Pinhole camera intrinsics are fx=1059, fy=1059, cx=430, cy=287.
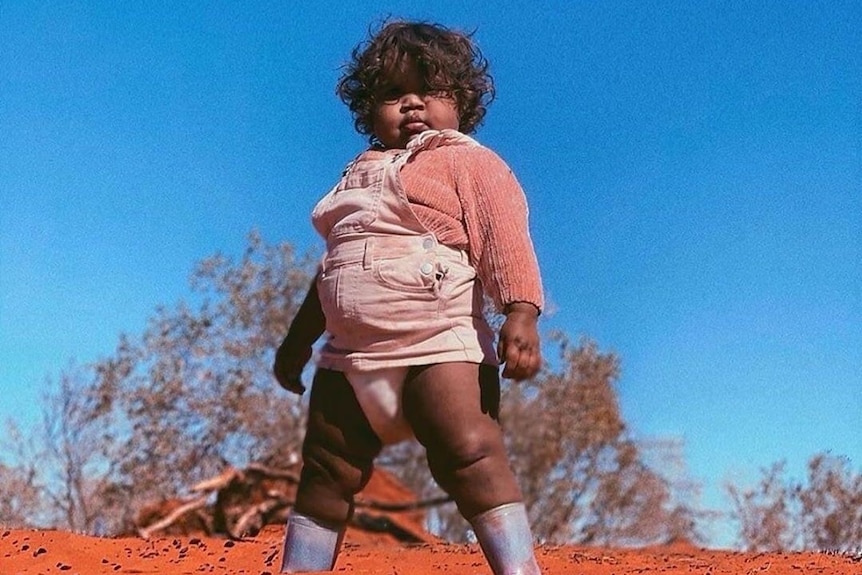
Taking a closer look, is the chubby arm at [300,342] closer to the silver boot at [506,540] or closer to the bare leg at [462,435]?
the bare leg at [462,435]

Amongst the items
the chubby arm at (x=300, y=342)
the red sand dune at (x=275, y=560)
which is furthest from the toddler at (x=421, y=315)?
the red sand dune at (x=275, y=560)

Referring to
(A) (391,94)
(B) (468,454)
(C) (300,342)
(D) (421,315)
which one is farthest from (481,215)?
Result: (C) (300,342)

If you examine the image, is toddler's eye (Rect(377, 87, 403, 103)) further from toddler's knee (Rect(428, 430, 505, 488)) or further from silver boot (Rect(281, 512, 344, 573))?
silver boot (Rect(281, 512, 344, 573))

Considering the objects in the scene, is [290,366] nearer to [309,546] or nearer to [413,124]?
[309,546]

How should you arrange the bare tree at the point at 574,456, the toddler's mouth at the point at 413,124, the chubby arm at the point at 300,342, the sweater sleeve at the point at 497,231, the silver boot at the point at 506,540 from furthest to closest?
the bare tree at the point at 574,456
the chubby arm at the point at 300,342
the toddler's mouth at the point at 413,124
the sweater sleeve at the point at 497,231
the silver boot at the point at 506,540

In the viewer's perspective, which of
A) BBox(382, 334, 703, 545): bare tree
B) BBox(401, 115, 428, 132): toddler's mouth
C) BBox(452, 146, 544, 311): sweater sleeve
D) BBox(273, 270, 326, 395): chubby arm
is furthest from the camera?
BBox(382, 334, 703, 545): bare tree

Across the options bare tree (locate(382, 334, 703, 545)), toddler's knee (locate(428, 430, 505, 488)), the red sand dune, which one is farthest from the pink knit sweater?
bare tree (locate(382, 334, 703, 545))

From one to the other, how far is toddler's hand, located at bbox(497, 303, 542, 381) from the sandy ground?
1.88 m

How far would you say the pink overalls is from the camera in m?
2.30

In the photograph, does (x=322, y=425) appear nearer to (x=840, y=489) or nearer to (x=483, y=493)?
(x=483, y=493)

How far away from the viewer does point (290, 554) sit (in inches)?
96.4

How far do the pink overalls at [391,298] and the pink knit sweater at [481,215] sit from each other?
0.03 m

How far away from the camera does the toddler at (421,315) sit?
7.39 feet

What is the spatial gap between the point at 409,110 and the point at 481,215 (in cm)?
36
